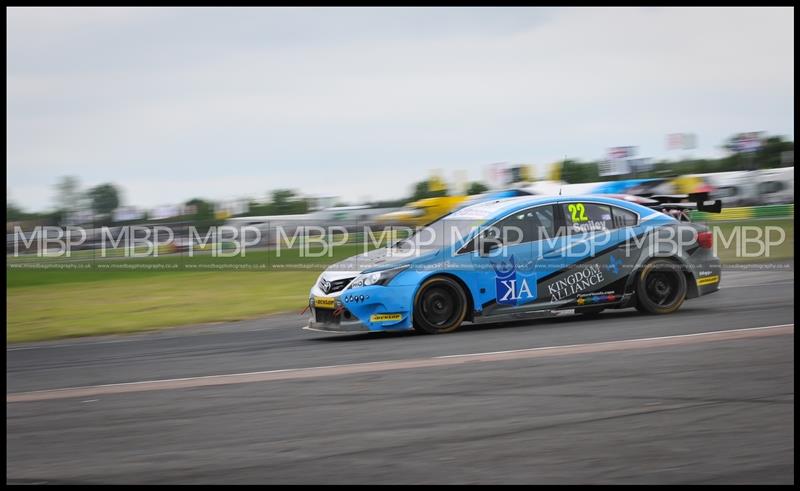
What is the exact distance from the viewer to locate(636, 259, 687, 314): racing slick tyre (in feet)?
37.7

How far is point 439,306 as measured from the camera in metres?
10.9

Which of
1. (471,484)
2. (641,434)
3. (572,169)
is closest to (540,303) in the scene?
(641,434)

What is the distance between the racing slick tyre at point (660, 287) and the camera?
1148 cm

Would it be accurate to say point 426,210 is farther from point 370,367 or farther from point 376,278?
point 370,367

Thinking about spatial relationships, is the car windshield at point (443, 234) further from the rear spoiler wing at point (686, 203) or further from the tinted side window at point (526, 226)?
the rear spoiler wing at point (686, 203)

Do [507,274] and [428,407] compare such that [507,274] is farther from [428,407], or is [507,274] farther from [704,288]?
[428,407]

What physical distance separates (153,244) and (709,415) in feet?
73.1

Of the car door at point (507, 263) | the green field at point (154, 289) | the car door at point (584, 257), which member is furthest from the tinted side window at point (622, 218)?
the green field at point (154, 289)

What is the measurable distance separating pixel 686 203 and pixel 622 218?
151 cm

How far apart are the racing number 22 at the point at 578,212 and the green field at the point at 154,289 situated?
14.5 ft

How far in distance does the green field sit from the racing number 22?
174 inches

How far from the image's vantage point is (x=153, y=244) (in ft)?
87.2

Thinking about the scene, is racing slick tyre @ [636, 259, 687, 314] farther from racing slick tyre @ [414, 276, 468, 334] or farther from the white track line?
racing slick tyre @ [414, 276, 468, 334]

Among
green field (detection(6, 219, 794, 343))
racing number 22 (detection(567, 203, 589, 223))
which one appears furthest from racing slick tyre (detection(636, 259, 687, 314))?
green field (detection(6, 219, 794, 343))
